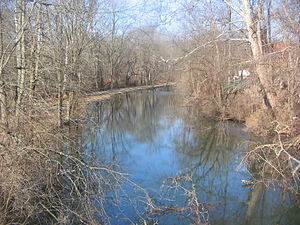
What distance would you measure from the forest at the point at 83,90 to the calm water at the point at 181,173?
21.9 inches

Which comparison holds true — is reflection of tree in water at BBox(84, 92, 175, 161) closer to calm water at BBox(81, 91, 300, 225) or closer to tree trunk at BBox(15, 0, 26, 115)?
calm water at BBox(81, 91, 300, 225)

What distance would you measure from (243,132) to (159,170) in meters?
5.62

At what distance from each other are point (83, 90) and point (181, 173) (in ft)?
14.8

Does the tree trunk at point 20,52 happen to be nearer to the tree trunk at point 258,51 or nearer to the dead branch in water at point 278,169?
the dead branch in water at point 278,169

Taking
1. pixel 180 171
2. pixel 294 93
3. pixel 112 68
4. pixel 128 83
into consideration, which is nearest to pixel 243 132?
pixel 294 93

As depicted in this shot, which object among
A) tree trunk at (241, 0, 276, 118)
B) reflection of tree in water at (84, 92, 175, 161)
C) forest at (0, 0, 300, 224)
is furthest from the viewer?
reflection of tree in water at (84, 92, 175, 161)

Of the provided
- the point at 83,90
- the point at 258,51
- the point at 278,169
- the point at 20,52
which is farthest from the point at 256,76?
the point at 20,52

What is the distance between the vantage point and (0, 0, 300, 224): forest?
16.4ft

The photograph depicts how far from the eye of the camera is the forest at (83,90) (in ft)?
16.4

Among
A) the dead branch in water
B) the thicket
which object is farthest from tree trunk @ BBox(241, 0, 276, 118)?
the dead branch in water

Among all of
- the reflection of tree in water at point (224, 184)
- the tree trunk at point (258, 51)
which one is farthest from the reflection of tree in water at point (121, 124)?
the tree trunk at point (258, 51)

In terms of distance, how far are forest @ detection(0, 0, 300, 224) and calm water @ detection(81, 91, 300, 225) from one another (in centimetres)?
56

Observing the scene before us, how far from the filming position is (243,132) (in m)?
12.9

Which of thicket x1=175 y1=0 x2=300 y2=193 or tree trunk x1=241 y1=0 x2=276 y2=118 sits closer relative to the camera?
thicket x1=175 y1=0 x2=300 y2=193
